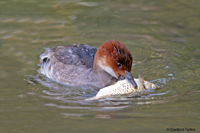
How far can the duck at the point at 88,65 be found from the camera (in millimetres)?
6648

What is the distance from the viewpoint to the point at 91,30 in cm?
1027

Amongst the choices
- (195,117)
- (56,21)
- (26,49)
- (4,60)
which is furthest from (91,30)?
(195,117)

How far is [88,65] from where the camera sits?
25.0 ft

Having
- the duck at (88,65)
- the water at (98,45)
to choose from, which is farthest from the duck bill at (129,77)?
the water at (98,45)

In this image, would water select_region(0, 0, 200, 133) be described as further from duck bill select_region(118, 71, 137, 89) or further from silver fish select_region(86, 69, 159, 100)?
duck bill select_region(118, 71, 137, 89)

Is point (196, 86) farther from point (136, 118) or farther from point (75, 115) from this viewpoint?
point (75, 115)

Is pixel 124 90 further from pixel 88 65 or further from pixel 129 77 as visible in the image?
pixel 88 65

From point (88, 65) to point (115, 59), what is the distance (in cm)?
108

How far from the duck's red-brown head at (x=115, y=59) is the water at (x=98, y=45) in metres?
0.61

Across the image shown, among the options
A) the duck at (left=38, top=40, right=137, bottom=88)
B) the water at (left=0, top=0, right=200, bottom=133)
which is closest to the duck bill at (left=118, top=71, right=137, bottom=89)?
the duck at (left=38, top=40, right=137, bottom=88)

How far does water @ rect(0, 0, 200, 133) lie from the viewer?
5.09 meters

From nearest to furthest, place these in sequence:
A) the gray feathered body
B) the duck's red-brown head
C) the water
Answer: the water, the duck's red-brown head, the gray feathered body

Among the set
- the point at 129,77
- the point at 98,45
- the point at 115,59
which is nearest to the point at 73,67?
the point at 115,59

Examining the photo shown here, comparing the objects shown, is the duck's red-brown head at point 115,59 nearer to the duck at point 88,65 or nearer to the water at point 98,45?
the duck at point 88,65
